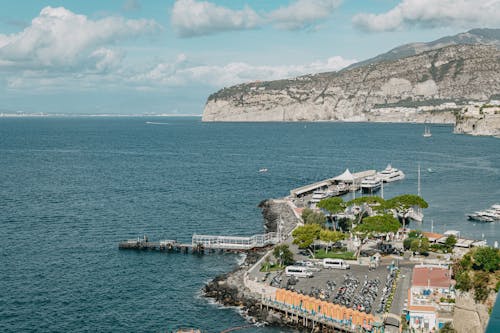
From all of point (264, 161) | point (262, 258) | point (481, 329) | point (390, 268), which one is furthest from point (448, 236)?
point (264, 161)

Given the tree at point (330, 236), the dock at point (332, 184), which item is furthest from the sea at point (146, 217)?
the tree at point (330, 236)

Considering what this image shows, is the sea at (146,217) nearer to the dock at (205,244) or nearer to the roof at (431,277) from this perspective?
the dock at (205,244)

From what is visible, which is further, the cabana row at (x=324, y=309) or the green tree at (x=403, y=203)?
the green tree at (x=403, y=203)

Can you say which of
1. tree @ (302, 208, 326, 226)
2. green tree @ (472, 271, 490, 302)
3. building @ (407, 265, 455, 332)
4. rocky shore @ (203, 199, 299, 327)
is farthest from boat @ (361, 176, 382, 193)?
green tree @ (472, 271, 490, 302)

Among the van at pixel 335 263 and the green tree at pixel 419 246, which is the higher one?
the green tree at pixel 419 246

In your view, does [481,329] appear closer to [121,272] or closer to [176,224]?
[121,272]

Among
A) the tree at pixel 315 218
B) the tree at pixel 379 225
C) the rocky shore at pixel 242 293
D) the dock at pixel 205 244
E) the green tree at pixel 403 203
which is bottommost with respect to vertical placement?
the rocky shore at pixel 242 293
